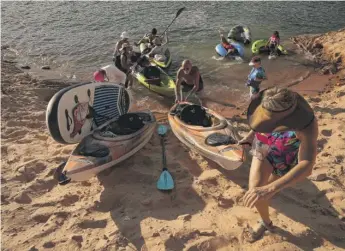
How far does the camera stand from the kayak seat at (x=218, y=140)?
6297mm

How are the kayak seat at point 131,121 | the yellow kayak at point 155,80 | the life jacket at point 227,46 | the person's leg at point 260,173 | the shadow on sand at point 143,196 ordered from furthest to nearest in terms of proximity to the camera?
the life jacket at point 227,46, the yellow kayak at point 155,80, the kayak seat at point 131,121, the shadow on sand at point 143,196, the person's leg at point 260,173

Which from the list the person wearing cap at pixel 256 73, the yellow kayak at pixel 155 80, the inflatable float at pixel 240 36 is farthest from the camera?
the inflatable float at pixel 240 36

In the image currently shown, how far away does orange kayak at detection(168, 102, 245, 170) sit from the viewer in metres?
5.95

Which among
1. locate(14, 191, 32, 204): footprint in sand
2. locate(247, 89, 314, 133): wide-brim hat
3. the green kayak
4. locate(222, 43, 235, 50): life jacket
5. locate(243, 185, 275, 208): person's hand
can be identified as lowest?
the green kayak

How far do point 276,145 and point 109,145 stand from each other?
3.21 metres

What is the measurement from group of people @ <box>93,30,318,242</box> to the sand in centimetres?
48

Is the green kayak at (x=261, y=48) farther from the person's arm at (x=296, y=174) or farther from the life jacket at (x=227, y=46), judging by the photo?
the person's arm at (x=296, y=174)

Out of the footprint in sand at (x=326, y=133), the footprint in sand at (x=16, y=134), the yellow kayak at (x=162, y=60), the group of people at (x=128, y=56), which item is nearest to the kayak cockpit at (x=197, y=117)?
the footprint in sand at (x=326, y=133)

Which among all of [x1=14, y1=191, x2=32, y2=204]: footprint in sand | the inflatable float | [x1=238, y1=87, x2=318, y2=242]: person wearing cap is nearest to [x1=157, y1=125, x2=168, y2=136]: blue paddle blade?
[x1=14, y1=191, x2=32, y2=204]: footprint in sand

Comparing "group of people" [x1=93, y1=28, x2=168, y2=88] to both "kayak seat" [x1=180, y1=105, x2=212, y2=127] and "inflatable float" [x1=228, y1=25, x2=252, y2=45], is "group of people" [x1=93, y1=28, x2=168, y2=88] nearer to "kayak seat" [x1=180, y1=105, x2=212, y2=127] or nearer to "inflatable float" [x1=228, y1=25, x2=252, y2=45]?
"kayak seat" [x1=180, y1=105, x2=212, y2=127]

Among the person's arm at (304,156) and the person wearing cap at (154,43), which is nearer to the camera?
the person's arm at (304,156)

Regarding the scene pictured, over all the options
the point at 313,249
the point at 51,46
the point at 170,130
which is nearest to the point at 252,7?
the point at 51,46

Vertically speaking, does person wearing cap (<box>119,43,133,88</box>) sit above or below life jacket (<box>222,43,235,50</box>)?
above

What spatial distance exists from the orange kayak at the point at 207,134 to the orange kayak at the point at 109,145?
60cm
